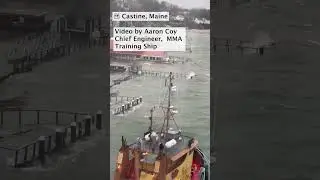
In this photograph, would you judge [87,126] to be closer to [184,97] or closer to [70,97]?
[70,97]

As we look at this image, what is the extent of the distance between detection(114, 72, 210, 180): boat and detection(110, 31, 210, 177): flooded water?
0.13 ft

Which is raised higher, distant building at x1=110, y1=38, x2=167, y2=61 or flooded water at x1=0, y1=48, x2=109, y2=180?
distant building at x1=110, y1=38, x2=167, y2=61

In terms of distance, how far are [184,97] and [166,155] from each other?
0.39 metres

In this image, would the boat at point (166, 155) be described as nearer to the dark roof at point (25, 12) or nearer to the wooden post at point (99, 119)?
the wooden post at point (99, 119)

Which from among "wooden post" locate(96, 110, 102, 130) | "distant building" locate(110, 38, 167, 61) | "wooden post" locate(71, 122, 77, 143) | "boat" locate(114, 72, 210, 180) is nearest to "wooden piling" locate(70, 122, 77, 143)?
"wooden post" locate(71, 122, 77, 143)

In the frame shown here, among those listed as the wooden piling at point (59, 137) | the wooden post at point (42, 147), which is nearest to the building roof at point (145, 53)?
the wooden piling at point (59, 137)

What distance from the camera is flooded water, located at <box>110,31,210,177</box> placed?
10.8ft

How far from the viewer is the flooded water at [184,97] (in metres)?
3.28

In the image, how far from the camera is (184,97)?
3.31 meters

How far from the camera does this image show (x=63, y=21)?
340 cm

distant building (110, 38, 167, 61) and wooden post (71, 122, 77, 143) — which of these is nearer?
distant building (110, 38, 167, 61)
